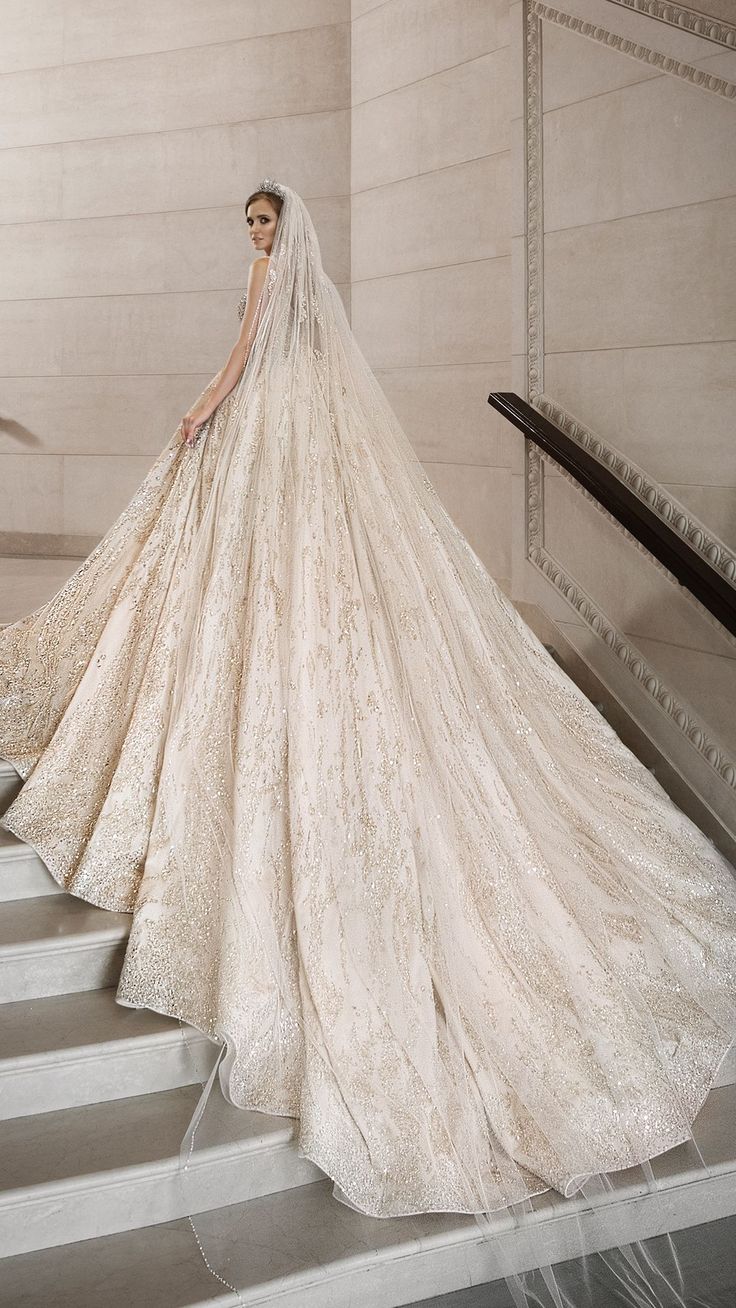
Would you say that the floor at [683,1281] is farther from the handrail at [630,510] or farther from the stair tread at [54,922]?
the handrail at [630,510]

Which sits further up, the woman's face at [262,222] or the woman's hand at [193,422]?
the woman's face at [262,222]

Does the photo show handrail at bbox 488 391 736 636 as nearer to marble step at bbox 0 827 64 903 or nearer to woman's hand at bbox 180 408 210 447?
woman's hand at bbox 180 408 210 447

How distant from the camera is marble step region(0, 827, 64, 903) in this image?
2605 millimetres

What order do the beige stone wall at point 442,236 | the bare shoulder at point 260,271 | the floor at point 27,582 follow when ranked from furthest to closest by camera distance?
the floor at point 27,582 → the beige stone wall at point 442,236 → the bare shoulder at point 260,271

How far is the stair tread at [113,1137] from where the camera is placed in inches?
78.4

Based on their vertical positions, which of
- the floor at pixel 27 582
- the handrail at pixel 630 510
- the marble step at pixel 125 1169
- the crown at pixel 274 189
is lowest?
the marble step at pixel 125 1169

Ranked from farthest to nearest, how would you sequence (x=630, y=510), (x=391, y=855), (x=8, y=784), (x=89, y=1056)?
1. (x=630, y=510)
2. (x=8, y=784)
3. (x=391, y=855)
4. (x=89, y=1056)

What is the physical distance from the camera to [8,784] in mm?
2877

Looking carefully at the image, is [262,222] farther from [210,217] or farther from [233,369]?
[210,217]

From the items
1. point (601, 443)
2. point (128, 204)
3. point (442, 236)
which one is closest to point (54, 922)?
point (601, 443)

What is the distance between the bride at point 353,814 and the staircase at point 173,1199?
7 cm

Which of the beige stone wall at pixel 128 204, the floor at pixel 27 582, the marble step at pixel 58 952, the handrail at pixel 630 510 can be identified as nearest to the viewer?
the marble step at pixel 58 952

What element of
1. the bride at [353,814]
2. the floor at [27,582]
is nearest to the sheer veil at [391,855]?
the bride at [353,814]

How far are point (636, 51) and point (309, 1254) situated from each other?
329cm
